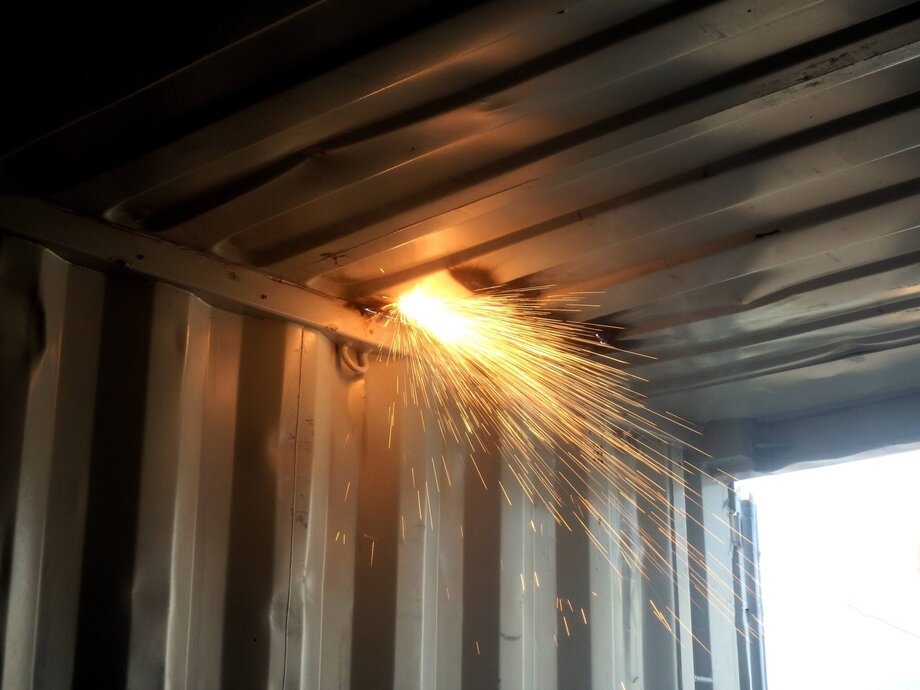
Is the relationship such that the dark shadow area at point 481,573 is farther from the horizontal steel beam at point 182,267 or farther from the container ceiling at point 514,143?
the container ceiling at point 514,143

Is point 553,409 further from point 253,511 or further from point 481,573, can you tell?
point 253,511

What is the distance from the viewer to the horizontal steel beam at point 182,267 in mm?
2273

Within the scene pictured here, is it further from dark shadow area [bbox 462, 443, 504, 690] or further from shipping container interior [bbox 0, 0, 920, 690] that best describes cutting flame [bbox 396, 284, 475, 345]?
dark shadow area [bbox 462, 443, 504, 690]

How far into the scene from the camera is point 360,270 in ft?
9.18

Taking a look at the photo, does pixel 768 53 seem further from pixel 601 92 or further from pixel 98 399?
pixel 98 399

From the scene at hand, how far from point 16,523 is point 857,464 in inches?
122

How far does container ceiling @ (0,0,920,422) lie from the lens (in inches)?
72.4

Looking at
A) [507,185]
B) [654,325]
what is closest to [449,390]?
[654,325]

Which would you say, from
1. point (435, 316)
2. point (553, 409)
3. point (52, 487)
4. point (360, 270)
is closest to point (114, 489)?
point (52, 487)

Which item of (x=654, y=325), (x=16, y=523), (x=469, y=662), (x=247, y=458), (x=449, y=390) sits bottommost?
(x=469, y=662)

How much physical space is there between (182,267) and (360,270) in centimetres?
51

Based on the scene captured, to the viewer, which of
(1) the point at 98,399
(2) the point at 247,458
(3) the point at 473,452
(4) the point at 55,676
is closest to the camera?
(4) the point at 55,676

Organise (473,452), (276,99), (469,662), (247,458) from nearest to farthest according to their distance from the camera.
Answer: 1. (276,99)
2. (247,458)
3. (469,662)
4. (473,452)

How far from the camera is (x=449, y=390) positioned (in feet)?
10.4
